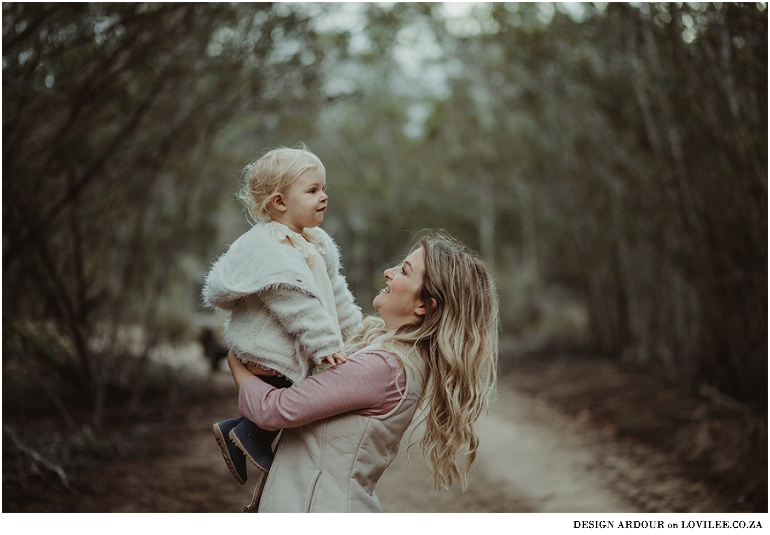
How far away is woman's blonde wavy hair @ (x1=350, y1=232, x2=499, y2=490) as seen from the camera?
6.04 feet

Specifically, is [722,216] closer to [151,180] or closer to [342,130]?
[151,180]

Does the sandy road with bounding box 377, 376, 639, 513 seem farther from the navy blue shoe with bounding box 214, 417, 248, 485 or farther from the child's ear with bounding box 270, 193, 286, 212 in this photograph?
Result: the child's ear with bounding box 270, 193, 286, 212

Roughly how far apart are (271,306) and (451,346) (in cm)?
48

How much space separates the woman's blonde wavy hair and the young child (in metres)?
0.21

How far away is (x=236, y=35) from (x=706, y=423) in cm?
504

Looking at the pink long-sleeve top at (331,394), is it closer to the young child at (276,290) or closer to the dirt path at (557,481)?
the young child at (276,290)

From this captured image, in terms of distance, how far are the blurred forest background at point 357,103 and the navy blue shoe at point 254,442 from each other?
2.57 feet

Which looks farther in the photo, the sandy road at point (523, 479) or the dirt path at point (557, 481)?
the sandy road at point (523, 479)

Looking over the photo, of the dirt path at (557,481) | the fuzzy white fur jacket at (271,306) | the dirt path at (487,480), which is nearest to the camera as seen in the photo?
the fuzzy white fur jacket at (271,306)

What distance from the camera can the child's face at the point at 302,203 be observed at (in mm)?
1915

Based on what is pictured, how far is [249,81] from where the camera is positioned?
6.97 m

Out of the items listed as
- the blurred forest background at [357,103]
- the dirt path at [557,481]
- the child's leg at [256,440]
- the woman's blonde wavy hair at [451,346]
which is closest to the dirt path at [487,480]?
the dirt path at [557,481]

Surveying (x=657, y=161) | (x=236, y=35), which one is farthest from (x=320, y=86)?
(x=657, y=161)

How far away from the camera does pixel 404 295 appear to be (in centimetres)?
189
